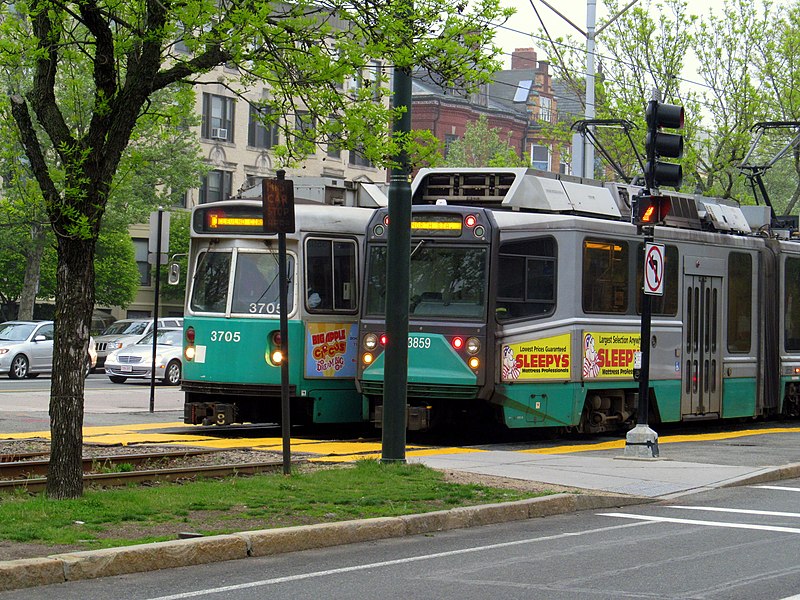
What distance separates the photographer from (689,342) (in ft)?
69.2

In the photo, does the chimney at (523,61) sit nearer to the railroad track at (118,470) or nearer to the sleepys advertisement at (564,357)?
the sleepys advertisement at (564,357)

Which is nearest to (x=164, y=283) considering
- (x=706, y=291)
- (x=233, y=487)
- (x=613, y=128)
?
(x=613, y=128)

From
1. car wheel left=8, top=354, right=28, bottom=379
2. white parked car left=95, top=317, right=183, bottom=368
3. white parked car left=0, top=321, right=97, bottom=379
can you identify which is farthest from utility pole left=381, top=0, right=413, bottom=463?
white parked car left=95, top=317, right=183, bottom=368

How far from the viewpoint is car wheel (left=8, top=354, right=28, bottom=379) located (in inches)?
1431

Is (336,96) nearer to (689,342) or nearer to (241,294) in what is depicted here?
(241,294)

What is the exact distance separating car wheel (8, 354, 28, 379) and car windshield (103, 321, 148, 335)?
4.75 meters

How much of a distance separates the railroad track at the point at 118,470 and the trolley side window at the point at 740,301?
32.3 ft

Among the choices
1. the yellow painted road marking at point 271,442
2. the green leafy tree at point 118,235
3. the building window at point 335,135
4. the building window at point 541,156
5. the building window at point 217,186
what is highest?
the building window at point 541,156

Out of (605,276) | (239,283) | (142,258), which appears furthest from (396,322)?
(142,258)

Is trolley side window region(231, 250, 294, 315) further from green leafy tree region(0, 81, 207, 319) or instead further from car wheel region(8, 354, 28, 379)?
green leafy tree region(0, 81, 207, 319)

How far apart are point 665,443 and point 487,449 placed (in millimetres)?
3241

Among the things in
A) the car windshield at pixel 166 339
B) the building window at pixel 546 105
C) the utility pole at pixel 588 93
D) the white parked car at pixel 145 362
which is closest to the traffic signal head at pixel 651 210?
the utility pole at pixel 588 93

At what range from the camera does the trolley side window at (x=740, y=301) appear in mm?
22188

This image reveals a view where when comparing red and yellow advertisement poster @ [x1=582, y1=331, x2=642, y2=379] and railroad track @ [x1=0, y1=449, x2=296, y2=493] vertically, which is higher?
red and yellow advertisement poster @ [x1=582, y1=331, x2=642, y2=379]
